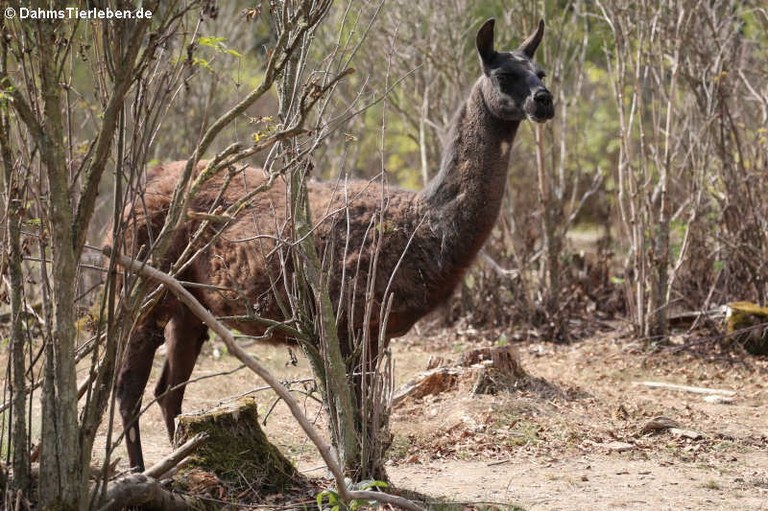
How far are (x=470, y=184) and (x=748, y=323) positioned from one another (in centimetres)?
443

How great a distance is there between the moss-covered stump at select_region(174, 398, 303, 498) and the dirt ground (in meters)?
0.26

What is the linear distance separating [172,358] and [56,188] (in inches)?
136

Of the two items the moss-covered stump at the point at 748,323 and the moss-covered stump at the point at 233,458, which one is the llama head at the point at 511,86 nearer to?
the moss-covered stump at the point at 233,458

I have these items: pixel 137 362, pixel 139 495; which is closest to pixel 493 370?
pixel 137 362

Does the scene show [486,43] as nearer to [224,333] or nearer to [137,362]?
[137,362]

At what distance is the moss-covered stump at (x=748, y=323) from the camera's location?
8.92 meters

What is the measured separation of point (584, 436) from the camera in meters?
6.54

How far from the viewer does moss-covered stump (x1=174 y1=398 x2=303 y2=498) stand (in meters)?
4.60

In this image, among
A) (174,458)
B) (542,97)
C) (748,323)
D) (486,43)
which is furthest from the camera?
(748,323)

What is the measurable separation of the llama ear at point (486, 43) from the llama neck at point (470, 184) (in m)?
0.30

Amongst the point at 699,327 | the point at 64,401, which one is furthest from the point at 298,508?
the point at 699,327

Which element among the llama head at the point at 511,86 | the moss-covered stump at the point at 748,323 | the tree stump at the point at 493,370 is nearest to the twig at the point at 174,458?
the llama head at the point at 511,86

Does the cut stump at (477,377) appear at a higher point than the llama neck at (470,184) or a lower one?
lower

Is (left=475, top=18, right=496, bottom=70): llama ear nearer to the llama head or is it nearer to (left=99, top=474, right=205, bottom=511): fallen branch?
the llama head
